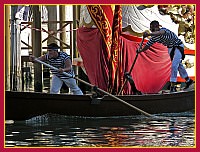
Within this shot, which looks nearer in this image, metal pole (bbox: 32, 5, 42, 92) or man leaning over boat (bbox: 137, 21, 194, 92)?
man leaning over boat (bbox: 137, 21, 194, 92)

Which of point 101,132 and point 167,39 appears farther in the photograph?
point 167,39

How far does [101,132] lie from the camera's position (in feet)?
23.2

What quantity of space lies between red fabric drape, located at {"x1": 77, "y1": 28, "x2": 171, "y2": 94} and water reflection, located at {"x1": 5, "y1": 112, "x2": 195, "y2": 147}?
68 centimetres

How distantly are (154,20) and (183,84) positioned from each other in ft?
2.99

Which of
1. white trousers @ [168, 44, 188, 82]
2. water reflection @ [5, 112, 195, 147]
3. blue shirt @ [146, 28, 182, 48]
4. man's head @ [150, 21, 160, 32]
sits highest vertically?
man's head @ [150, 21, 160, 32]

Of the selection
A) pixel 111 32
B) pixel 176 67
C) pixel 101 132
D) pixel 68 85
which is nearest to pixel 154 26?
pixel 111 32

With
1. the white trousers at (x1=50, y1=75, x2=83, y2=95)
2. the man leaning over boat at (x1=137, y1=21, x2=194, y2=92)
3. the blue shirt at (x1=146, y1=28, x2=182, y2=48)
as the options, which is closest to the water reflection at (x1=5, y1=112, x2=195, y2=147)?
the white trousers at (x1=50, y1=75, x2=83, y2=95)

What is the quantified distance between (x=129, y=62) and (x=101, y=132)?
75.2 inches

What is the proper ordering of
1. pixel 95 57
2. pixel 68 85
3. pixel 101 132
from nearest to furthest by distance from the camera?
pixel 101 132, pixel 68 85, pixel 95 57

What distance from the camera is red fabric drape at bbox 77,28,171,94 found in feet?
29.0

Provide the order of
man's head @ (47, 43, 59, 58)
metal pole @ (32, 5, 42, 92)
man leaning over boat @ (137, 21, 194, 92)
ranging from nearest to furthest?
man's head @ (47, 43, 59, 58), man leaning over boat @ (137, 21, 194, 92), metal pole @ (32, 5, 42, 92)

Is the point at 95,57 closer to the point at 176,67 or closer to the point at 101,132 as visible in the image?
the point at 176,67

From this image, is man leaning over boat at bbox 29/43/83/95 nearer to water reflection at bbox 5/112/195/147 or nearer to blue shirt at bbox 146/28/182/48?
water reflection at bbox 5/112/195/147

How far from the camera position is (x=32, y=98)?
7.77 metres
